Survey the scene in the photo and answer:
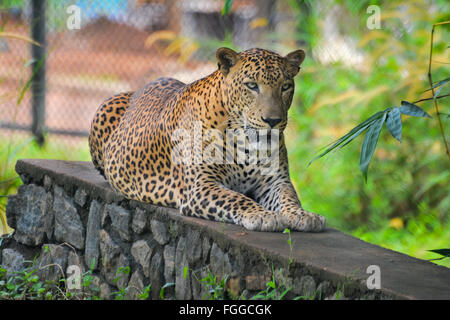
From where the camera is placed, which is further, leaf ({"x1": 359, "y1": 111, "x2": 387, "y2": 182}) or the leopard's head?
the leopard's head

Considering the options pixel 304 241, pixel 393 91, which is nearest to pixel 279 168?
pixel 304 241

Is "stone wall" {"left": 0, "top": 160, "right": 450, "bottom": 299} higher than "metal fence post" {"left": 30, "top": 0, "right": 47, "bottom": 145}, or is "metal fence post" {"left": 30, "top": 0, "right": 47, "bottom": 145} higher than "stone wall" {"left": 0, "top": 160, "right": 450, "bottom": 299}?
"metal fence post" {"left": 30, "top": 0, "right": 47, "bottom": 145}

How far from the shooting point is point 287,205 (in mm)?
4324

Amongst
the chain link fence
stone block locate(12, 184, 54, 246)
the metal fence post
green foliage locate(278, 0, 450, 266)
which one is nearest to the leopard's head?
stone block locate(12, 184, 54, 246)

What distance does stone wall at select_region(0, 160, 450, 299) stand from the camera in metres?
3.37

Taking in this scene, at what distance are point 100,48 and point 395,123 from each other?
7690mm

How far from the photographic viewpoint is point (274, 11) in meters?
9.15

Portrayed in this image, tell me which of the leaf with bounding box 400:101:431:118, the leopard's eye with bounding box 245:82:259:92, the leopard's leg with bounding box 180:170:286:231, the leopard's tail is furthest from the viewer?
the leopard's tail

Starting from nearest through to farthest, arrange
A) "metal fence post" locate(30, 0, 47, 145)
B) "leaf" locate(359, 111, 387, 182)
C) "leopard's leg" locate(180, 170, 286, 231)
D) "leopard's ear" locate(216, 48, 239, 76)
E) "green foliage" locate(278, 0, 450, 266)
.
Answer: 1. "leaf" locate(359, 111, 387, 182)
2. "leopard's leg" locate(180, 170, 286, 231)
3. "leopard's ear" locate(216, 48, 239, 76)
4. "green foliage" locate(278, 0, 450, 266)
5. "metal fence post" locate(30, 0, 47, 145)

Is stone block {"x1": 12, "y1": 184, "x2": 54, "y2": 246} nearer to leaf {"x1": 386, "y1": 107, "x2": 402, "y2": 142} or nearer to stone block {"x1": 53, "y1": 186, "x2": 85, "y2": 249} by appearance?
stone block {"x1": 53, "y1": 186, "x2": 85, "y2": 249}

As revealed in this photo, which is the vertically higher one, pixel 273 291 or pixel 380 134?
pixel 380 134

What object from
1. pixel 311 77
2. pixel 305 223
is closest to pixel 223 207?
pixel 305 223

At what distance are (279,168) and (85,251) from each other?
67.4 inches

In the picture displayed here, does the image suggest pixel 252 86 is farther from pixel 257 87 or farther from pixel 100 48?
pixel 100 48
